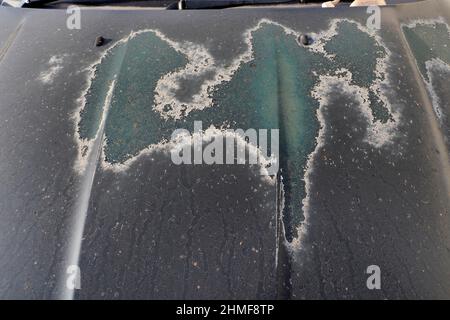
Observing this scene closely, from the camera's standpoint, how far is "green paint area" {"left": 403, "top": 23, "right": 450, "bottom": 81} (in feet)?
5.05

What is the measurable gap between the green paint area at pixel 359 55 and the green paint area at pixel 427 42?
0.14 m

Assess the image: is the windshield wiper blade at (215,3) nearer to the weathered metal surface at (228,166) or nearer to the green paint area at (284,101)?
the weathered metal surface at (228,166)

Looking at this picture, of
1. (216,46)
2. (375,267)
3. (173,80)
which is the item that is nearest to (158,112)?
(173,80)

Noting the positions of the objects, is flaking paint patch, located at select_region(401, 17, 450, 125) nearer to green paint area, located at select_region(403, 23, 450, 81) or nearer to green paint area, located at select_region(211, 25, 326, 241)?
green paint area, located at select_region(403, 23, 450, 81)

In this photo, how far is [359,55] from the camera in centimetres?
150

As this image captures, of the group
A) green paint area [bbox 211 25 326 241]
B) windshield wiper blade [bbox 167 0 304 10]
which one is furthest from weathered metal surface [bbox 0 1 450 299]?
windshield wiper blade [bbox 167 0 304 10]

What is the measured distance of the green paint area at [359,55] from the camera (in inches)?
53.9

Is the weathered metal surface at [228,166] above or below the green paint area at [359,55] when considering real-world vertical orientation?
below

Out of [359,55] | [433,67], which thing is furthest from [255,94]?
[433,67]

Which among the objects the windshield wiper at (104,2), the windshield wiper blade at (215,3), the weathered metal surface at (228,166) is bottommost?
the weathered metal surface at (228,166)

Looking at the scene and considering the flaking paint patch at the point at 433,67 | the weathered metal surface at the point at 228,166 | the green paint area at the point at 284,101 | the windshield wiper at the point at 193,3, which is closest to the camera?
the weathered metal surface at the point at 228,166

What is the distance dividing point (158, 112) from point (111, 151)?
0.62ft

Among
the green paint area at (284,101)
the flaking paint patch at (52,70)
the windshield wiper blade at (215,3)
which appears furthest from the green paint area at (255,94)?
the windshield wiper blade at (215,3)

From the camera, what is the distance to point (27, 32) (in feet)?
5.63
